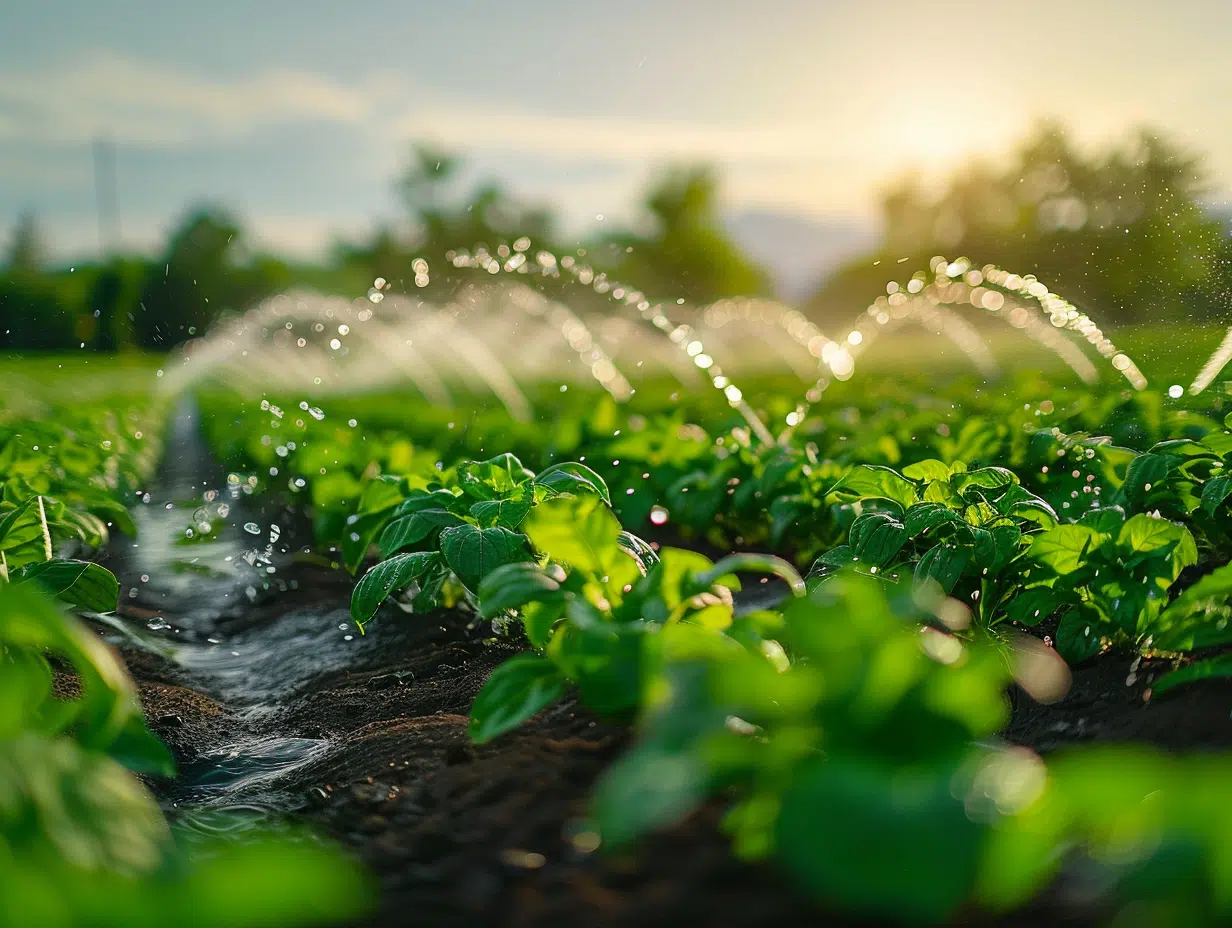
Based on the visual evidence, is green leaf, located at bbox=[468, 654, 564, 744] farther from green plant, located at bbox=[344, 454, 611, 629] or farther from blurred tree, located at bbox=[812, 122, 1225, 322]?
blurred tree, located at bbox=[812, 122, 1225, 322]

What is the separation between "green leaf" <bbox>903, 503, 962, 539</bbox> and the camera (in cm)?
217

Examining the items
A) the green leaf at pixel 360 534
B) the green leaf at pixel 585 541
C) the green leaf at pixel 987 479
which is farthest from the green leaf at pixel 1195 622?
the green leaf at pixel 360 534

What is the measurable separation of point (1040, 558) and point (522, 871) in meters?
1.40

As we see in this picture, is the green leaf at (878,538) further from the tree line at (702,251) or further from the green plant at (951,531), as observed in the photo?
the tree line at (702,251)

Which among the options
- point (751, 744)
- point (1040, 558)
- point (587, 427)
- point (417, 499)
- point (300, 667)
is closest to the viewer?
point (751, 744)

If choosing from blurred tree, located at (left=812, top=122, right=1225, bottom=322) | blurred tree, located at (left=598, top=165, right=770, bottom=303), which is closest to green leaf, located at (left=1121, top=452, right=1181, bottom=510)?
blurred tree, located at (left=812, top=122, right=1225, bottom=322)

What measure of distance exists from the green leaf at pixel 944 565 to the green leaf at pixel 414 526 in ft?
3.42

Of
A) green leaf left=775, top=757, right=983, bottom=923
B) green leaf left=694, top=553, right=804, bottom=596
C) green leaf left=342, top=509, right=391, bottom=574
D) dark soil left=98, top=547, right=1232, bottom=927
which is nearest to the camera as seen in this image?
green leaf left=775, top=757, right=983, bottom=923

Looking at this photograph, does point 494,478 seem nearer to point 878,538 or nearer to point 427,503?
point 427,503

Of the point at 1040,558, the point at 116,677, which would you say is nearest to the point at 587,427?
the point at 1040,558

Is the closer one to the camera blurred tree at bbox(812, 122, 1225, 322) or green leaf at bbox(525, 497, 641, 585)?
green leaf at bbox(525, 497, 641, 585)

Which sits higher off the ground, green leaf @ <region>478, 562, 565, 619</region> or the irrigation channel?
green leaf @ <region>478, 562, 565, 619</region>

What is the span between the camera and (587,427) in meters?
4.80

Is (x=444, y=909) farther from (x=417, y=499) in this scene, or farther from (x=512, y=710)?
(x=417, y=499)
